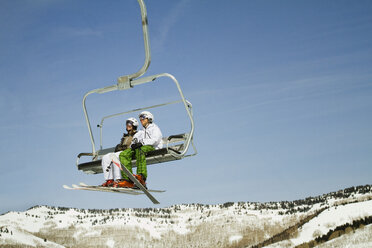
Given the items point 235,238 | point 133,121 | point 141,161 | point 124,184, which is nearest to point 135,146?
point 141,161

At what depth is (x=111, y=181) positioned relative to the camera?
853cm

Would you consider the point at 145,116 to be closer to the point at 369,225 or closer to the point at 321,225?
the point at 369,225

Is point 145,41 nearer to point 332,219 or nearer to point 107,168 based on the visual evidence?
point 107,168

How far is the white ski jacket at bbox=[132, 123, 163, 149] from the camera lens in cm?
889

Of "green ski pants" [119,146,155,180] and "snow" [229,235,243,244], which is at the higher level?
"snow" [229,235,243,244]

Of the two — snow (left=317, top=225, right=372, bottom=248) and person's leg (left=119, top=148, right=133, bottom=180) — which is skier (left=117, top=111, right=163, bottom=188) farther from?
snow (left=317, top=225, right=372, bottom=248)

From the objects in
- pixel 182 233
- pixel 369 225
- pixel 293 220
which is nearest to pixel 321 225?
pixel 369 225

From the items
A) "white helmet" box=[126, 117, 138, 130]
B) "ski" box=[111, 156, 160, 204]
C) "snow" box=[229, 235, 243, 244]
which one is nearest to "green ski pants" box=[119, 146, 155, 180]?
"ski" box=[111, 156, 160, 204]

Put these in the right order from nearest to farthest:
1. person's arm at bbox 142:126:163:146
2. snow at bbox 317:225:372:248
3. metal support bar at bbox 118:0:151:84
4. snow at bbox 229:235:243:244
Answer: metal support bar at bbox 118:0:151:84 → person's arm at bbox 142:126:163:146 → snow at bbox 317:225:372:248 → snow at bbox 229:235:243:244

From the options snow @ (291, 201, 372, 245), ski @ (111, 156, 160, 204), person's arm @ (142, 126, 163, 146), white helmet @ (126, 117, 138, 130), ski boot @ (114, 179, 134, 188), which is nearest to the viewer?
ski @ (111, 156, 160, 204)

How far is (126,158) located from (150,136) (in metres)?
0.66

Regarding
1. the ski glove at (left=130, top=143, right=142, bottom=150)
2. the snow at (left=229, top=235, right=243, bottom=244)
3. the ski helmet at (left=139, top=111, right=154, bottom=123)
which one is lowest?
the ski glove at (left=130, top=143, right=142, bottom=150)

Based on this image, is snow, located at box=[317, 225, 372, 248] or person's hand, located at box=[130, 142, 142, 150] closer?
person's hand, located at box=[130, 142, 142, 150]

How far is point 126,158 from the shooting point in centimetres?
866
